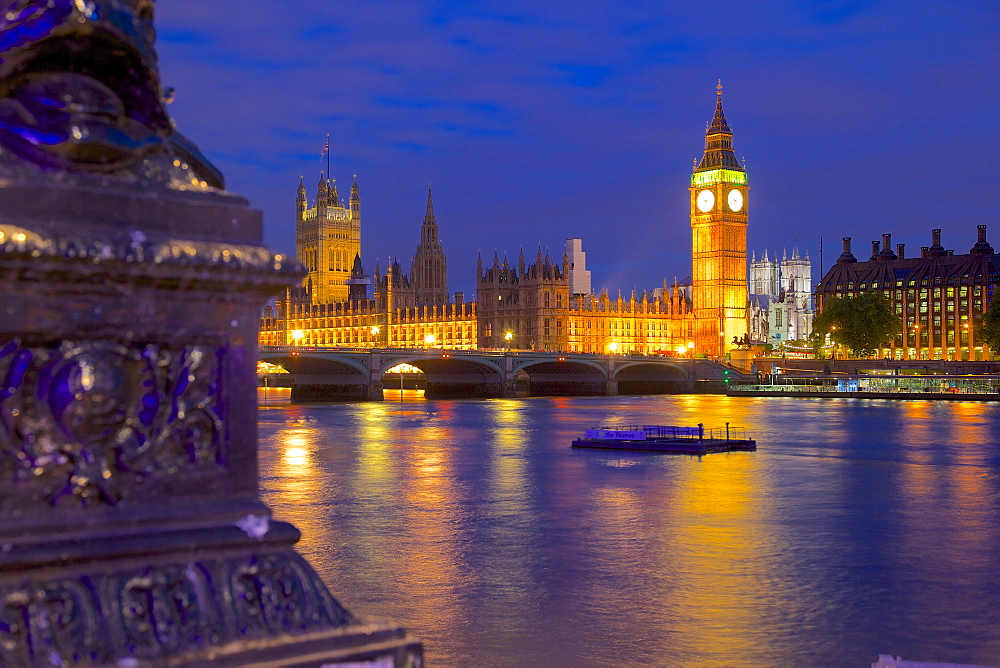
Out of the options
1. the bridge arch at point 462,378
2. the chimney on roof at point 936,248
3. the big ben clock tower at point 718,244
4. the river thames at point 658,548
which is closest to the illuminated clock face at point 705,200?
the big ben clock tower at point 718,244

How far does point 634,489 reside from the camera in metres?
20.4

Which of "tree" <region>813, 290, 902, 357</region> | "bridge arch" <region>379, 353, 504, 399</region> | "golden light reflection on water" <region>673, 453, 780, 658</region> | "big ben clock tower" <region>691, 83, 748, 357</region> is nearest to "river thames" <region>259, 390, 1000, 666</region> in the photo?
"golden light reflection on water" <region>673, 453, 780, 658</region>

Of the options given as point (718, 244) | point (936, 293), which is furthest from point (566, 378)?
point (936, 293)

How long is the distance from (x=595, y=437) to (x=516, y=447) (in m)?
2.41

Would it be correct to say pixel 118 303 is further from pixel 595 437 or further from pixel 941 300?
pixel 941 300

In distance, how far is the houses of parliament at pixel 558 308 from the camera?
103250mm

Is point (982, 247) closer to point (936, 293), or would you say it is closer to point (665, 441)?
point (936, 293)

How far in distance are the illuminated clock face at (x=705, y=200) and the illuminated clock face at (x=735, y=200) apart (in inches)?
78.1

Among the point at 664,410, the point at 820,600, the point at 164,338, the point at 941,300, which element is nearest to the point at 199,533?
the point at 164,338

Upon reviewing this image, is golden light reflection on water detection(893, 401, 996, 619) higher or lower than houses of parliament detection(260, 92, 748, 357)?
lower

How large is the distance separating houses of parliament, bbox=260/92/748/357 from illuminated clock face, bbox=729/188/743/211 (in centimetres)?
11

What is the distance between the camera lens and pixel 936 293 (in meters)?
117

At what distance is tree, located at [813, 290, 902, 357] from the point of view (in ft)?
303

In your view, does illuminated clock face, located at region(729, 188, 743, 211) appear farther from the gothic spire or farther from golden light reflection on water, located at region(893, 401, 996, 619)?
golden light reflection on water, located at region(893, 401, 996, 619)
